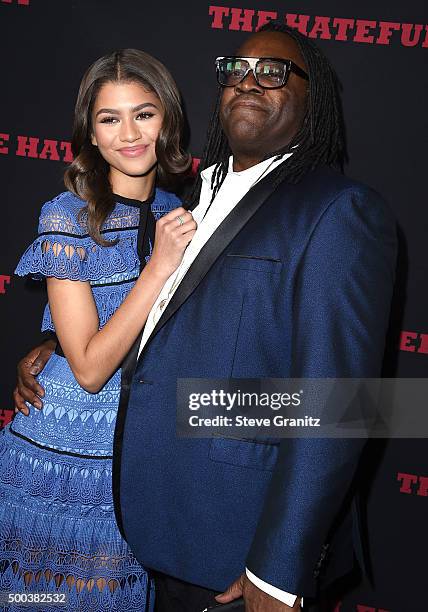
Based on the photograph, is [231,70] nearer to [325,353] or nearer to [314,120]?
[314,120]

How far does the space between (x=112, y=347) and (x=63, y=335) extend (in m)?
0.17

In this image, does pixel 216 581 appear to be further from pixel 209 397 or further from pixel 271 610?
pixel 209 397

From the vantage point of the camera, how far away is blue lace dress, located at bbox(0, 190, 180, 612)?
187 cm

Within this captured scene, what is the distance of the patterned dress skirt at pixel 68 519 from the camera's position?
1870 millimetres

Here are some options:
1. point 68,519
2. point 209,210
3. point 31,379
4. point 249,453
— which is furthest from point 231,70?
point 68,519

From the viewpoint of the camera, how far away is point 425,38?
88.3 inches

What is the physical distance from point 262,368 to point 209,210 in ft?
1.47

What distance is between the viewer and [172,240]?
5.38ft

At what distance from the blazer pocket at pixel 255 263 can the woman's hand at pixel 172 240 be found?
241 mm

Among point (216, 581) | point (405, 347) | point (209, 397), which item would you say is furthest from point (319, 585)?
point (405, 347)

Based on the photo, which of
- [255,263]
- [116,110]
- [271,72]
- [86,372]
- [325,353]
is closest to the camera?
[325,353]

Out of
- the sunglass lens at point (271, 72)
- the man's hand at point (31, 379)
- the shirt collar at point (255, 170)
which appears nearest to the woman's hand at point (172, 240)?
the shirt collar at point (255, 170)

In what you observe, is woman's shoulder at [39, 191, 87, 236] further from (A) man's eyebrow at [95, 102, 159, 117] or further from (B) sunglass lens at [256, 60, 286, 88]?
(B) sunglass lens at [256, 60, 286, 88]

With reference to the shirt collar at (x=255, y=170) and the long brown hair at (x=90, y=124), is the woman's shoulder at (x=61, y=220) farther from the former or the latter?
the shirt collar at (x=255, y=170)
